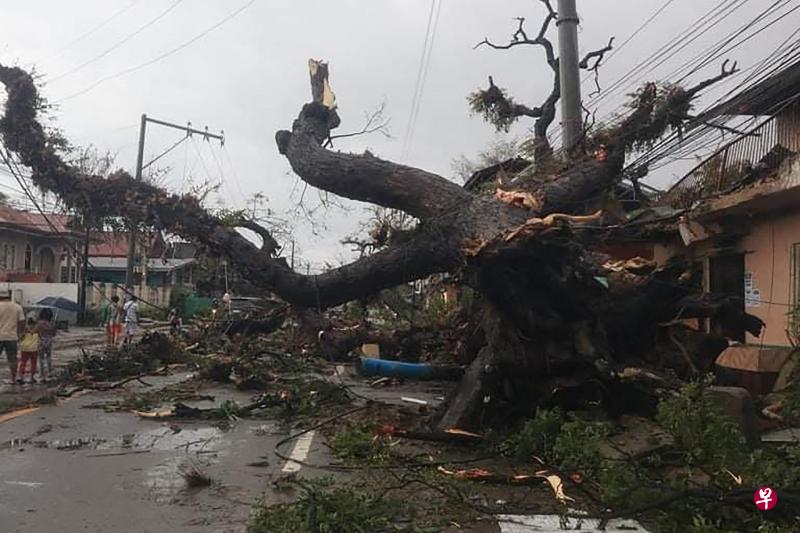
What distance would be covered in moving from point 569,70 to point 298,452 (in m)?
8.29

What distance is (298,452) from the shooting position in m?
8.81

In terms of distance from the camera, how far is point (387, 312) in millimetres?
24125

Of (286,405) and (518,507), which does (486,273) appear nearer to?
(518,507)

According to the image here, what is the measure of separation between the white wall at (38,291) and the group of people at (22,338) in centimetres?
2577

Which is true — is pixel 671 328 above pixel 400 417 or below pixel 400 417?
above

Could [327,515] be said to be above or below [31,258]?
below

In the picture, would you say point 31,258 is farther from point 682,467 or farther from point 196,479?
point 682,467

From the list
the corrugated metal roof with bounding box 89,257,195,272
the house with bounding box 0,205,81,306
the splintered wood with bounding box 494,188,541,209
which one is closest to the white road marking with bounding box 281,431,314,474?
the splintered wood with bounding box 494,188,541,209

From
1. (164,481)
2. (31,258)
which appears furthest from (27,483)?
(31,258)

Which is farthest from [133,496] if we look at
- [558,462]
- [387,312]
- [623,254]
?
[387,312]

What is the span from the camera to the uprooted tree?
9.01 m

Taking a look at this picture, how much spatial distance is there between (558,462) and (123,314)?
18.7 m
